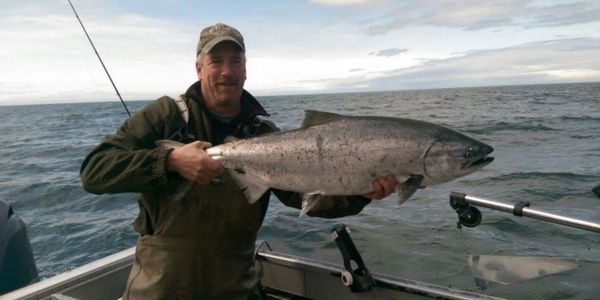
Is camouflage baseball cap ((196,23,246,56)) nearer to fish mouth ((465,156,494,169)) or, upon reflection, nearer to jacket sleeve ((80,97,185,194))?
jacket sleeve ((80,97,185,194))

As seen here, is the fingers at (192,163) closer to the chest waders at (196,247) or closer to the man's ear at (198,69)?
the chest waders at (196,247)

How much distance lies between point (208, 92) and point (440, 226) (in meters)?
8.30

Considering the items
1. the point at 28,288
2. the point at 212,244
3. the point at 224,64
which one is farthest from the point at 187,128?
the point at 28,288

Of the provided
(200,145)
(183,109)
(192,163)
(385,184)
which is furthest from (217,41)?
(385,184)

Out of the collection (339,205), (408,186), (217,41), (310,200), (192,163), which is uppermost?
(217,41)

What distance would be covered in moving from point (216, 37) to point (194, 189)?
120 centimetres

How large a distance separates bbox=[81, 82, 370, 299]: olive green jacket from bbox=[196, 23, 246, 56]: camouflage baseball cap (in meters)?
0.41

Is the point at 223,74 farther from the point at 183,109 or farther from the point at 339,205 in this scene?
the point at 339,205

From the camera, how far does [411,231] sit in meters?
10.9

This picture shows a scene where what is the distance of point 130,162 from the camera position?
11.1ft

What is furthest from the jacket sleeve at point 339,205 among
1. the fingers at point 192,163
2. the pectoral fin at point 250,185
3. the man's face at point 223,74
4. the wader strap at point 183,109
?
the wader strap at point 183,109

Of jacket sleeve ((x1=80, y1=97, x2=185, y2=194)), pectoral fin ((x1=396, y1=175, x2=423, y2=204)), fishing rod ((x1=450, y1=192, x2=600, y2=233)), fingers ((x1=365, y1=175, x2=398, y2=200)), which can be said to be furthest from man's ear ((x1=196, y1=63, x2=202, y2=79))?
fishing rod ((x1=450, y1=192, x2=600, y2=233))

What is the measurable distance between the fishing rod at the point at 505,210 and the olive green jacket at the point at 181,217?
1374 mm

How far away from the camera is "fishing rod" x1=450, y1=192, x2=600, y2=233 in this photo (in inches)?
163
